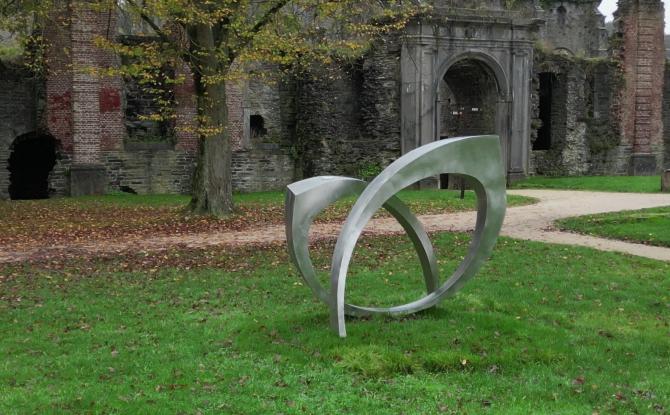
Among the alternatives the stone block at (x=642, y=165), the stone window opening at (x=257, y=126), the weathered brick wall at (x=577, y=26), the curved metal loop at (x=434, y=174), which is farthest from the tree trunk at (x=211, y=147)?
the weathered brick wall at (x=577, y=26)

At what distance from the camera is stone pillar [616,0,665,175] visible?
30.9m

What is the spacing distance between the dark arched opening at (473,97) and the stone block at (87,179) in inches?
475

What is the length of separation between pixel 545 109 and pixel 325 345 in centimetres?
2741

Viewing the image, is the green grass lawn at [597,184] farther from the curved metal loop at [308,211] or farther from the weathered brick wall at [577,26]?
the weathered brick wall at [577,26]

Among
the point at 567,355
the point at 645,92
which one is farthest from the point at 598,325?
the point at 645,92

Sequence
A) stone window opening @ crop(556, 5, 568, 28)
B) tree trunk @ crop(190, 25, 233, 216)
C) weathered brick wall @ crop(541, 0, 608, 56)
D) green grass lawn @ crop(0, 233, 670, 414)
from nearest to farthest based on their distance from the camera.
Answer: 1. green grass lawn @ crop(0, 233, 670, 414)
2. tree trunk @ crop(190, 25, 233, 216)
3. weathered brick wall @ crop(541, 0, 608, 56)
4. stone window opening @ crop(556, 5, 568, 28)

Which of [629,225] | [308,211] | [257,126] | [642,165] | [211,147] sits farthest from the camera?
[642,165]

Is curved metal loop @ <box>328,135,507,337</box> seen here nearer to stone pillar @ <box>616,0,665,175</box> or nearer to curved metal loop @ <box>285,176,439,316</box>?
curved metal loop @ <box>285,176,439,316</box>

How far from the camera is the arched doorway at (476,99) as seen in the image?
27219 millimetres

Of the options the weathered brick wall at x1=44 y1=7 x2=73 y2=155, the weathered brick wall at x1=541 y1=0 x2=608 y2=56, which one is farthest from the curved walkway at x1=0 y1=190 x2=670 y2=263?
the weathered brick wall at x1=541 y1=0 x2=608 y2=56

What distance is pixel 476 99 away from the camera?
94.0ft

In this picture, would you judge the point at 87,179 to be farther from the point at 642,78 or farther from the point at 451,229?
the point at 642,78

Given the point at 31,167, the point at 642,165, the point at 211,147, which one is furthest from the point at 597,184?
the point at 31,167

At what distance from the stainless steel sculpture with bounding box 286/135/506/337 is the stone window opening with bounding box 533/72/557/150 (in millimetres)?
24875
